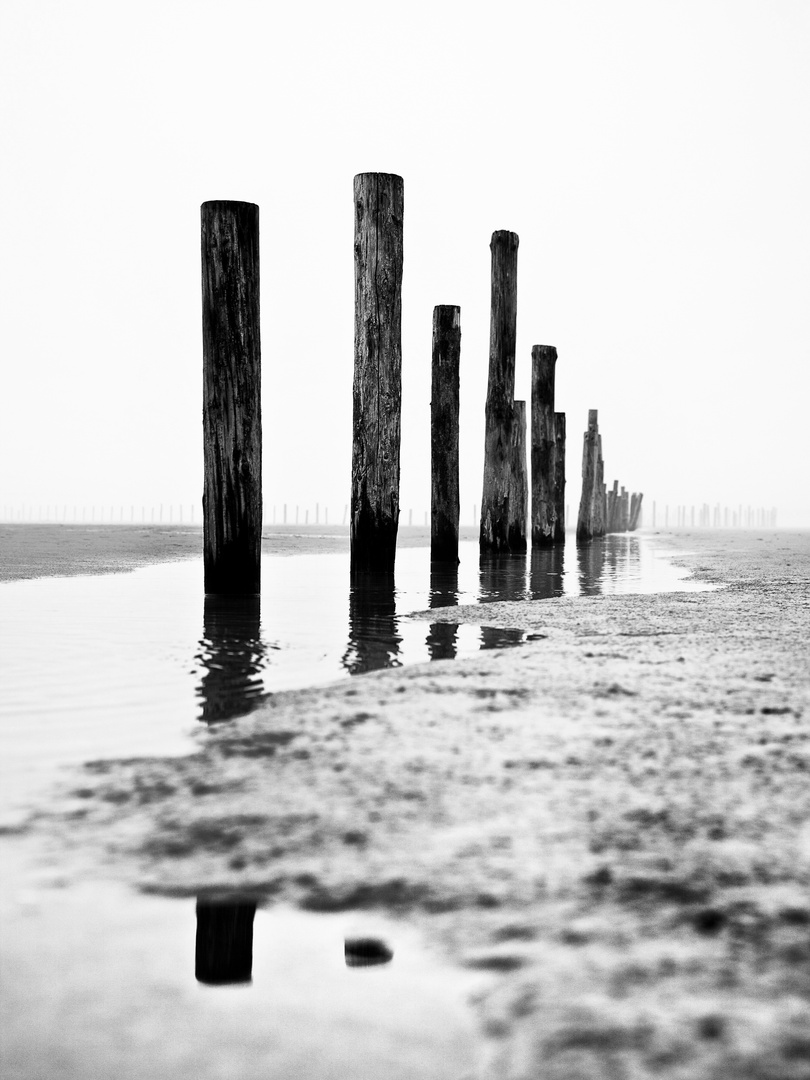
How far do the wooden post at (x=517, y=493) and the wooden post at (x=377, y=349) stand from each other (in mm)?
4281

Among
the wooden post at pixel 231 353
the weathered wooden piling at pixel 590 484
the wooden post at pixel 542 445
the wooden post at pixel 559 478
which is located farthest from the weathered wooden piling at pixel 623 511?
the wooden post at pixel 231 353

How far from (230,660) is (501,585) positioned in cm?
383

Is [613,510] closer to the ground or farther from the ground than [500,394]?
closer to the ground

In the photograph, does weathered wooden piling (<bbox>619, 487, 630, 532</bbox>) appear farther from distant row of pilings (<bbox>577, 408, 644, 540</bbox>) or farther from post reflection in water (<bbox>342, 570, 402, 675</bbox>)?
post reflection in water (<bbox>342, 570, 402, 675</bbox>)

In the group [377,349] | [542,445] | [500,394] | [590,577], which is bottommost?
[590,577]

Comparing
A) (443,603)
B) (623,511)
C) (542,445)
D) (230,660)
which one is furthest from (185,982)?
(623,511)

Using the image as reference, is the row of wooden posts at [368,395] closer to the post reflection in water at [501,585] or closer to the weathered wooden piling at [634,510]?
the post reflection in water at [501,585]

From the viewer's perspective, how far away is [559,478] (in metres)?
16.5

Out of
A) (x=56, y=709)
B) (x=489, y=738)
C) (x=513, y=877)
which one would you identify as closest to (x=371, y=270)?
(x=56, y=709)

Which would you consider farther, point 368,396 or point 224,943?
point 368,396

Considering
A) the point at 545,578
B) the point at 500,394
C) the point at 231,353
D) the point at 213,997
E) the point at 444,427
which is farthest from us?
the point at 500,394

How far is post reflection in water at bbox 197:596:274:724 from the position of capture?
99.1 inches

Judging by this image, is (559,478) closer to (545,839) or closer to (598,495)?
(598,495)

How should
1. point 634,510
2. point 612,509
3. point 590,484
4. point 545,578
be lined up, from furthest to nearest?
point 634,510
point 612,509
point 590,484
point 545,578
